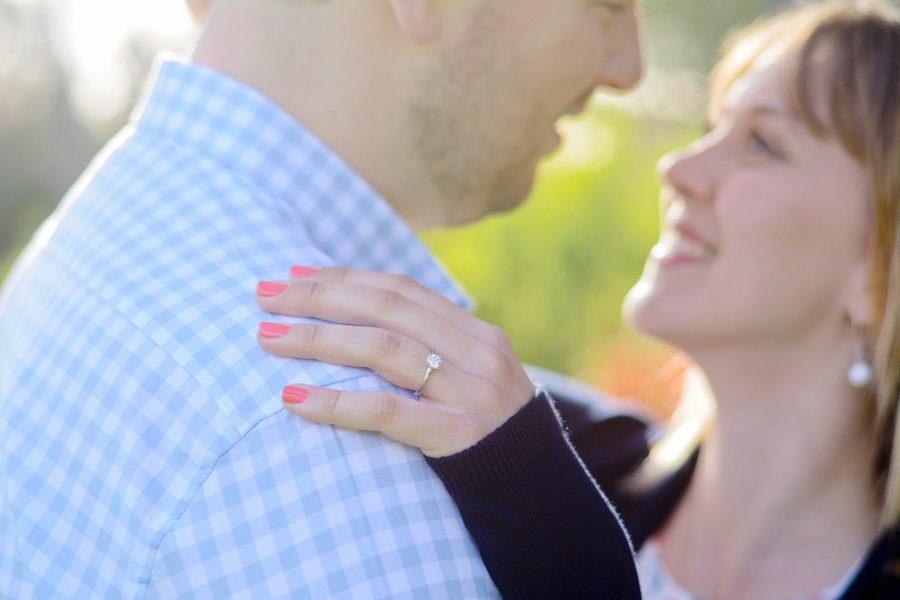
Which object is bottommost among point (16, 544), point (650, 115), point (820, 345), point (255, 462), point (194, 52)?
point (650, 115)

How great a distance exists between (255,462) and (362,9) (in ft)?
2.65

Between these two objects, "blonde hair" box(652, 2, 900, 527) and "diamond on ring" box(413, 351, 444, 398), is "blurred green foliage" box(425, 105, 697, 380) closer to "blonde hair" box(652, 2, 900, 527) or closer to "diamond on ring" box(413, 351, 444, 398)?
"blonde hair" box(652, 2, 900, 527)

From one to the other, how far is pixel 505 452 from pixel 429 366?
15cm

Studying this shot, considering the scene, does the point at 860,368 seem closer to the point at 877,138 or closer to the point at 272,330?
the point at 877,138

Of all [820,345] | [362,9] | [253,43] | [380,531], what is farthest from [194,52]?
[820,345]

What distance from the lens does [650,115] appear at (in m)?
8.09

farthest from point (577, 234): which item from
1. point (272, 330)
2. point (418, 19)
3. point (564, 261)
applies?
point (272, 330)

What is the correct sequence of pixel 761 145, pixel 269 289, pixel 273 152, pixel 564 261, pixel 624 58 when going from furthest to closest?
pixel 564 261, pixel 761 145, pixel 624 58, pixel 273 152, pixel 269 289

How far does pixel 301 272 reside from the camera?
1.32 meters

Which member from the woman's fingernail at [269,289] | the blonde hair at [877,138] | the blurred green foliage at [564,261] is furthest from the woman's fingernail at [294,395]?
the blurred green foliage at [564,261]

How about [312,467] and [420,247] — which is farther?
[420,247]

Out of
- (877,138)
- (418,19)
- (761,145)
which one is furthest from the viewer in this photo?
(761,145)

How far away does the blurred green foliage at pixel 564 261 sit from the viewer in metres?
5.13

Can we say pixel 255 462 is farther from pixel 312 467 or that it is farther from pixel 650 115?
pixel 650 115
